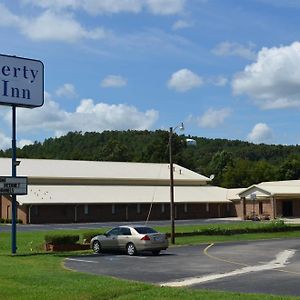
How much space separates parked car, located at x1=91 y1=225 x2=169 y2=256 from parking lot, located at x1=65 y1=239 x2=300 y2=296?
464 mm

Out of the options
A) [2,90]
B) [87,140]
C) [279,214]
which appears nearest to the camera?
[2,90]

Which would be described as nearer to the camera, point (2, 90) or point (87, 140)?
point (2, 90)

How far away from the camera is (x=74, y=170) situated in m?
80.6

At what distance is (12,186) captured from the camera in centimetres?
2823

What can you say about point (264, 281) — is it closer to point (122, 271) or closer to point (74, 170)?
point (122, 271)

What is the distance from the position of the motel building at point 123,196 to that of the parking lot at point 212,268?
4023 cm

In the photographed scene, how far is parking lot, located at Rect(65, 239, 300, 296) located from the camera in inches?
661

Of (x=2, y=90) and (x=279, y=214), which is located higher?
(x=2, y=90)

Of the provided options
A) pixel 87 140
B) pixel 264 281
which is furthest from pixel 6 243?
pixel 87 140

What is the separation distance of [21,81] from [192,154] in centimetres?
13842

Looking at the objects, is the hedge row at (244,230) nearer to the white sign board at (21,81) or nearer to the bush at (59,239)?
the bush at (59,239)

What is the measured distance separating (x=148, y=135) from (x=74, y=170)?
118186 mm

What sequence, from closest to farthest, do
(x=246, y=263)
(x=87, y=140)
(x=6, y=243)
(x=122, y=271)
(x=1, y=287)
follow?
(x=1, y=287), (x=122, y=271), (x=246, y=263), (x=6, y=243), (x=87, y=140)

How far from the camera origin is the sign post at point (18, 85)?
93.9 feet
